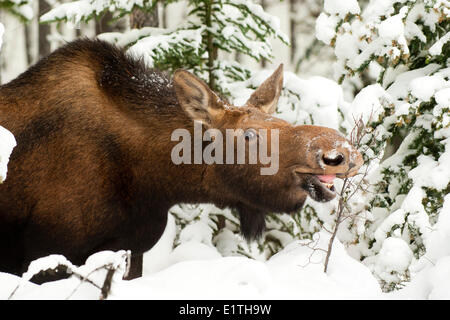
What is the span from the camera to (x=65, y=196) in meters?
4.07

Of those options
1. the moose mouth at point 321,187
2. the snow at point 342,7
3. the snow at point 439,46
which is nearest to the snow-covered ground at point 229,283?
the moose mouth at point 321,187

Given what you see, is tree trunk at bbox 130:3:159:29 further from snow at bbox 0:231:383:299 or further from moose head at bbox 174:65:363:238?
snow at bbox 0:231:383:299

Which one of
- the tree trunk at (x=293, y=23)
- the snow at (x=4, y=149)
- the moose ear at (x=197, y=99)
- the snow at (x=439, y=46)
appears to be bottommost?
the tree trunk at (x=293, y=23)

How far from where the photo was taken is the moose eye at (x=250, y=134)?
4.12 meters

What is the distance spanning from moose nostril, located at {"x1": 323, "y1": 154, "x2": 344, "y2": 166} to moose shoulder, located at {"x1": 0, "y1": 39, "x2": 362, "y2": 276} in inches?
8.2

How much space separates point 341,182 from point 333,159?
1910 millimetres

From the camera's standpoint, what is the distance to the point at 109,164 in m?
4.18

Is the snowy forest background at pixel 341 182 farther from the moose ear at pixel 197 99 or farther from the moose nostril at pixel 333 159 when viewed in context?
the moose ear at pixel 197 99

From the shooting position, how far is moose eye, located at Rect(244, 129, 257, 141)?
4121 mm

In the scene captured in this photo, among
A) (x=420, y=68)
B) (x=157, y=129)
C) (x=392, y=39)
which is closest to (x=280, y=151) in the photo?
(x=157, y=129)

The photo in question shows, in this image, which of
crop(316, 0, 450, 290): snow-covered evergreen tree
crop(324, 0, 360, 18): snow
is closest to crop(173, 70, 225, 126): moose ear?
crop(316, 0, 450, 290): snow-covered evergreen tree

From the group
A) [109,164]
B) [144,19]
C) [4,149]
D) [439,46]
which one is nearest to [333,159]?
[109,164]

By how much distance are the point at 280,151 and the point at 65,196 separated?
150cm
